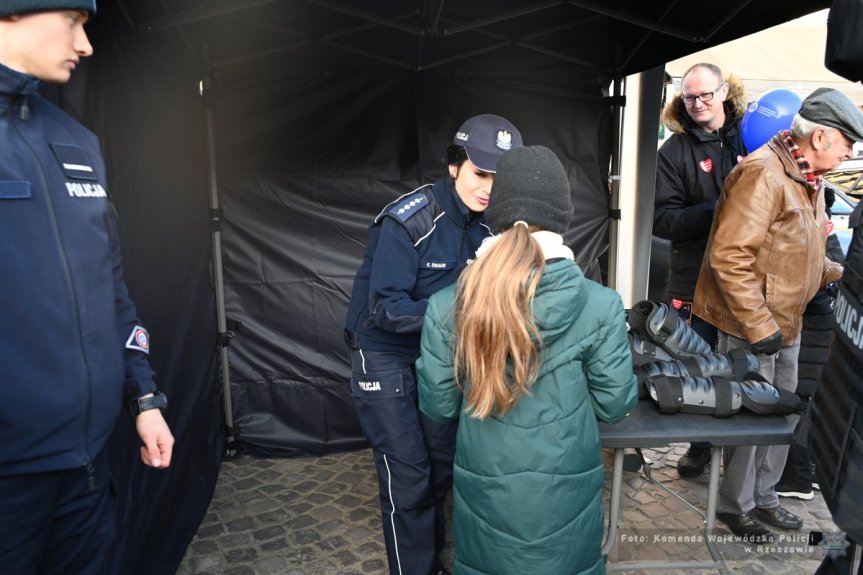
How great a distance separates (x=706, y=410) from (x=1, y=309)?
6.62ft

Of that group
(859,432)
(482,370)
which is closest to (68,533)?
(482,370)

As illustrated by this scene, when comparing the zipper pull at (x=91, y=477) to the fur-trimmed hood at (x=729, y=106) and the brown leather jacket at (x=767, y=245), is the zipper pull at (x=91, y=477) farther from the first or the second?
the fur-trimmed hood at (x=729, y=106)

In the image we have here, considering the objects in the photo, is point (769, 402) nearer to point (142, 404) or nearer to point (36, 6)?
point (142, 404)

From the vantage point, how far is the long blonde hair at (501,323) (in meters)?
1.54

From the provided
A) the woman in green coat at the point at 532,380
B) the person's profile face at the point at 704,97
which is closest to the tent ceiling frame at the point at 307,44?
the person's profile face at the point at 704,97

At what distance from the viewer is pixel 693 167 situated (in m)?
3.58

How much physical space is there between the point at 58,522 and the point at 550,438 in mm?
1179

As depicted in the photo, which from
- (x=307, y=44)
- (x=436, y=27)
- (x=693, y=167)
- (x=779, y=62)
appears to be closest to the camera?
(x=436, y=27)

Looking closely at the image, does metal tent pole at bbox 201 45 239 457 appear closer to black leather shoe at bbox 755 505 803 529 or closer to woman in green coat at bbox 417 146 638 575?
woman in green coat at bbox 417 146 638 575

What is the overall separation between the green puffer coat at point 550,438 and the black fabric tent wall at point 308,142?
1430 mm

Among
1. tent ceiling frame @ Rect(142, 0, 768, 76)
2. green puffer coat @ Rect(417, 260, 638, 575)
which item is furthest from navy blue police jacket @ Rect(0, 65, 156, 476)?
tent ceiling frame @ Rect(142, 0, 768, 76)

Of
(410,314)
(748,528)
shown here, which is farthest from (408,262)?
(748,528)

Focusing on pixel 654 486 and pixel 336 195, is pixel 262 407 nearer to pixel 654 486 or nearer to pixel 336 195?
pixel 336 195

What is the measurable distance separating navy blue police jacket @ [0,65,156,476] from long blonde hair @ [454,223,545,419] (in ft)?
2.74
